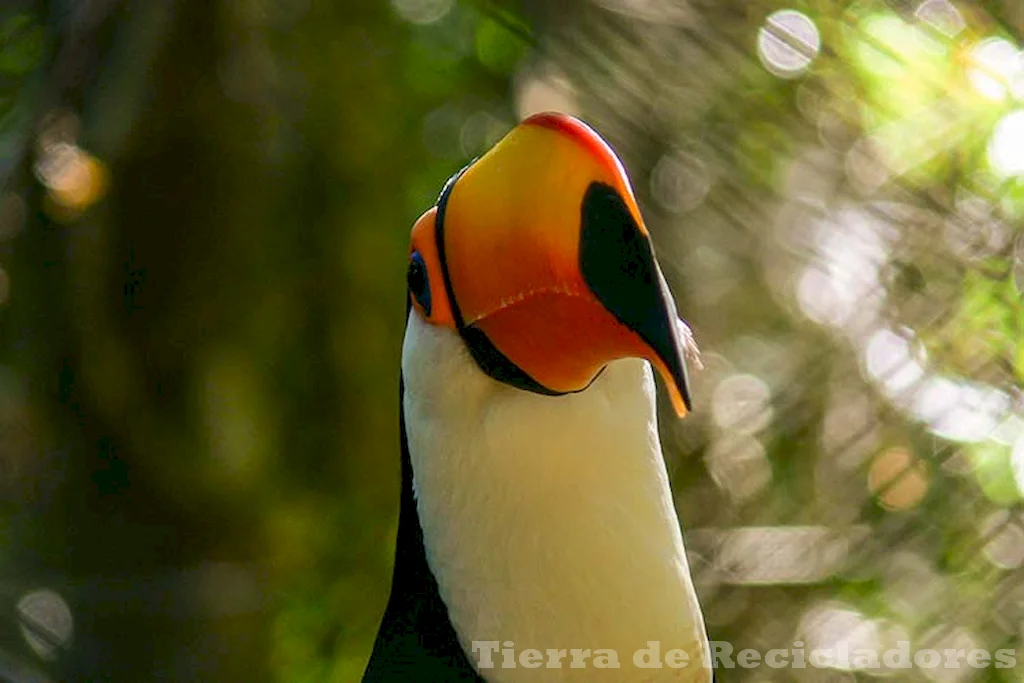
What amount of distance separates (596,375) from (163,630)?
1.27 metres

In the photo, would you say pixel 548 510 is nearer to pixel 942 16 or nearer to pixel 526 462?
pixel 526 462

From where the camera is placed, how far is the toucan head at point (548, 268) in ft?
2.85

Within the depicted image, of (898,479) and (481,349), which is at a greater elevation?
(481,349)

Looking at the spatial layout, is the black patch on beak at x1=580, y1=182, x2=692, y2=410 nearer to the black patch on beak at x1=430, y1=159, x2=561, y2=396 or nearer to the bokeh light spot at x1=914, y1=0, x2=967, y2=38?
the black patch on beak at x1=430, y1=159, x2=561, y2=396

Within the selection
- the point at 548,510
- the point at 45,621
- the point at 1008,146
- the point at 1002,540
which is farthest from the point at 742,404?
the point at 45,621

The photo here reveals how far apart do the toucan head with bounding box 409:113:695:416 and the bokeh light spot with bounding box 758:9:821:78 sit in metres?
0.61

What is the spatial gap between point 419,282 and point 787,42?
681 mm

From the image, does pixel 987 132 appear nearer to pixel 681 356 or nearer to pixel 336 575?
pixel 681 356

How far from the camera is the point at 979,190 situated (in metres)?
1.72

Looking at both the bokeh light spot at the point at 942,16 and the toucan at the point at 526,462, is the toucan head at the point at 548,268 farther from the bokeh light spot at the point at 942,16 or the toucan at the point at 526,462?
the bokeh light spot at the point at 942,16

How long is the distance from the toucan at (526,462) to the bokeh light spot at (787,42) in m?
0.61

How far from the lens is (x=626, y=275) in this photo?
0.87m

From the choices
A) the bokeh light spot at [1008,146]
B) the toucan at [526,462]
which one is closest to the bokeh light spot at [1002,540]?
the bokeh light spot at [1008,146]

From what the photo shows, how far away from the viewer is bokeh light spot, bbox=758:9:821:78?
152 centimetres
